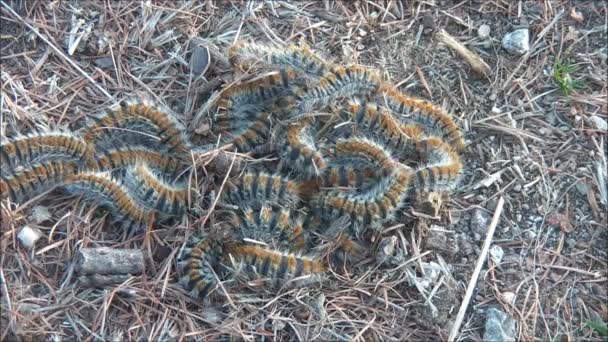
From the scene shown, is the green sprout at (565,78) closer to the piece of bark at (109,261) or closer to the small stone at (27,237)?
the piece of bark at (109,261)

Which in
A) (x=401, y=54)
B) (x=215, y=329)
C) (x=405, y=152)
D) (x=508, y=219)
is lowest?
(x=215, y=329)

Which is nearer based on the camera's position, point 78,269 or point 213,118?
point 78,269

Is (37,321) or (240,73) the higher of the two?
(240,73)

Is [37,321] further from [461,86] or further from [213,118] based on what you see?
[461,86]

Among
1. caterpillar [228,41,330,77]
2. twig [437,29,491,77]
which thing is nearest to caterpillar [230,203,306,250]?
caterpillar [228,41,330,77]

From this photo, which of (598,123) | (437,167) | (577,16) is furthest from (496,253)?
(577,16)

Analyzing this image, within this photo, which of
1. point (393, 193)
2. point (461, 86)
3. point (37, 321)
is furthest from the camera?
point (461, 86)

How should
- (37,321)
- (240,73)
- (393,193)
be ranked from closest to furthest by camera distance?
(37,321) < (393,193) < (240,73)

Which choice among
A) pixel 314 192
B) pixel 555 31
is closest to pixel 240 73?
pixel 314 192
